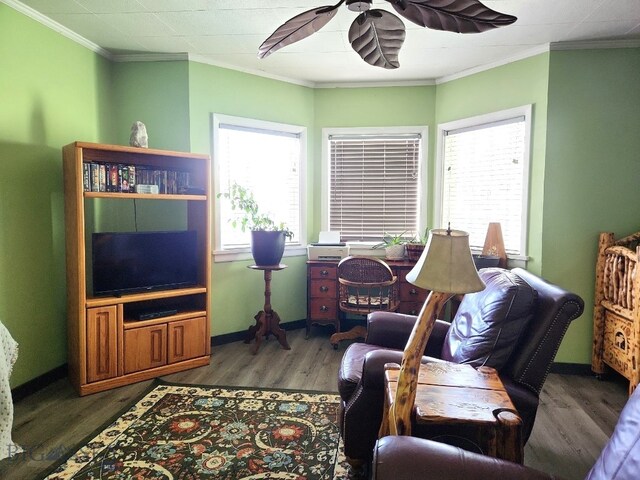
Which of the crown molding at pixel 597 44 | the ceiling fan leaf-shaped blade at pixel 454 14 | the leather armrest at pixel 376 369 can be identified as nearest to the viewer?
the ceiling fan leaf-shaped blade at pixel 454 14

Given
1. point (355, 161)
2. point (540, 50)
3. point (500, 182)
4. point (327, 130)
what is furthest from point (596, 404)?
point (327, 130)

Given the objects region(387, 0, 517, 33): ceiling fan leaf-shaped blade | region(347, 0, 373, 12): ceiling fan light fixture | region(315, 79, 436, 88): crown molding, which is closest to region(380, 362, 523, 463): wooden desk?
region(387, 0, 517, 33): ceiling fan leaf-shaped blade

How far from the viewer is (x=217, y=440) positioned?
228 centimetres

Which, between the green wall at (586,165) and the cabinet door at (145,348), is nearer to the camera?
the cabinet door at (145,348)

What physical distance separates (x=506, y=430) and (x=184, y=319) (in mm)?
2522

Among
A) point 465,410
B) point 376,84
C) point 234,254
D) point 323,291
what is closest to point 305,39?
point 376,84

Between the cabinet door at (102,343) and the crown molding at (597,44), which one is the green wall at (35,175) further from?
the crown molding at (597,44)

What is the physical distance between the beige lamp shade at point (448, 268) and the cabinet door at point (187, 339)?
2307mm

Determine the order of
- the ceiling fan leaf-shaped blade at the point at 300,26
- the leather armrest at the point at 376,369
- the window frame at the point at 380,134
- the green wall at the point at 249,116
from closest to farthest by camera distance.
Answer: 1. the ceiling fan leaf-shaped blade at the point at 300,26
2. the leather armrest at the point at 376,369
3. the green wall at the point at 249,116
4. the window frame at the point at 380,134

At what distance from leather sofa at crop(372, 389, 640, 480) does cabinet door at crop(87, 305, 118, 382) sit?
2327 mm

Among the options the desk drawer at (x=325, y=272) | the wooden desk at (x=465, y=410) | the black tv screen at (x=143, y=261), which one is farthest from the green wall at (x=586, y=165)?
the black tv screen at (x=143, y=261)

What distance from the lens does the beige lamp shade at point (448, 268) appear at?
142cm

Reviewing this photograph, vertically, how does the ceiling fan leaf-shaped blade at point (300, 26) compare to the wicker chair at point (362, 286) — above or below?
above

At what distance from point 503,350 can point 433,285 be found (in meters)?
0.66
